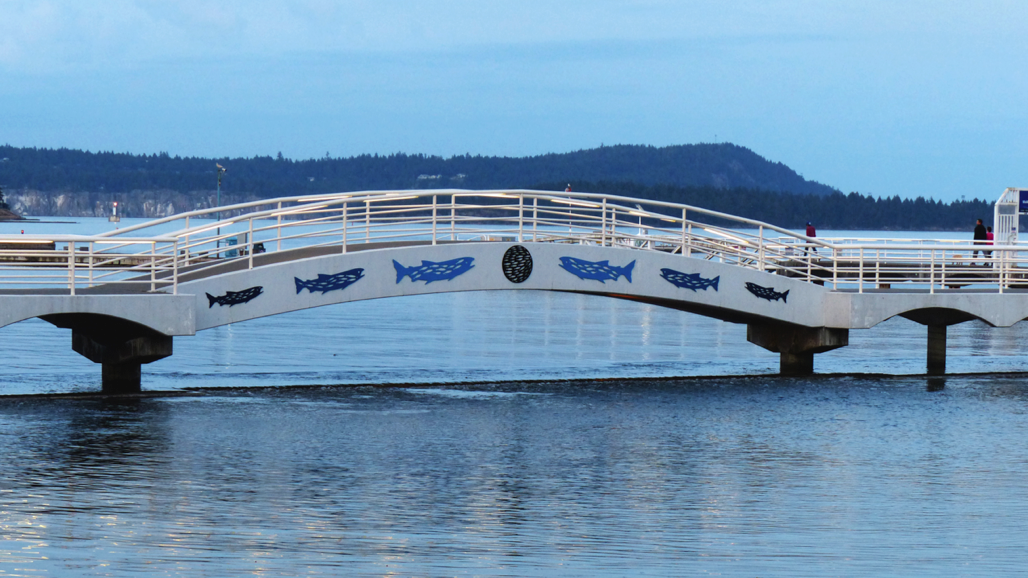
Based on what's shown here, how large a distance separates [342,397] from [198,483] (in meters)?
10.5

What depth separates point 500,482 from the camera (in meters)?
17.6

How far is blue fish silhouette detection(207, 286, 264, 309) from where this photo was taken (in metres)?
24.5

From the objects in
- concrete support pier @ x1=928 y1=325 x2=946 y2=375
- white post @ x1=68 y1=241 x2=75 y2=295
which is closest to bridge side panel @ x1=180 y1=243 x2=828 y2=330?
white post @ x1=68 y1=241 x2=75 y2=295

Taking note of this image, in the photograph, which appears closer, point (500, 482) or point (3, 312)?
point (500, 482)

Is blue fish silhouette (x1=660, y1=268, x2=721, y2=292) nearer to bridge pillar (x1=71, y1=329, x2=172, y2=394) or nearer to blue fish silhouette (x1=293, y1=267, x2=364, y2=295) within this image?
blue fish silhouette (x1=293, y1=267, x2=364, y2=295)

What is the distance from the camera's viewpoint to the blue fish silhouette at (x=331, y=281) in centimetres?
2514

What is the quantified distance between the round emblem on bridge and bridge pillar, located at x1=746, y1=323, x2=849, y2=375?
766cm

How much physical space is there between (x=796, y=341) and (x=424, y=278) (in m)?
10.2

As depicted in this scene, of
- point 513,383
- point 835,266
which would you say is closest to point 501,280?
point 513,383

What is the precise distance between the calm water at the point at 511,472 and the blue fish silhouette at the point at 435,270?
8.68 feet

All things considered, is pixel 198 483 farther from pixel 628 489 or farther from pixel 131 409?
pixel 131 409

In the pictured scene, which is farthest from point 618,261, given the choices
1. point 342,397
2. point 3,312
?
point 3,312

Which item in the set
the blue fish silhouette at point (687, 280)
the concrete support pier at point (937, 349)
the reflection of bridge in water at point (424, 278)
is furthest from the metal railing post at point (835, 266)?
the concrete support pier at point (937, 349)

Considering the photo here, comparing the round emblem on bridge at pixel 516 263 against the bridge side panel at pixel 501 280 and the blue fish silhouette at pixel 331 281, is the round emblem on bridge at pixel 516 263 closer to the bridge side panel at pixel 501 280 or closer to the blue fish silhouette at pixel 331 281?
the bridge side panel at pixel 501 280
